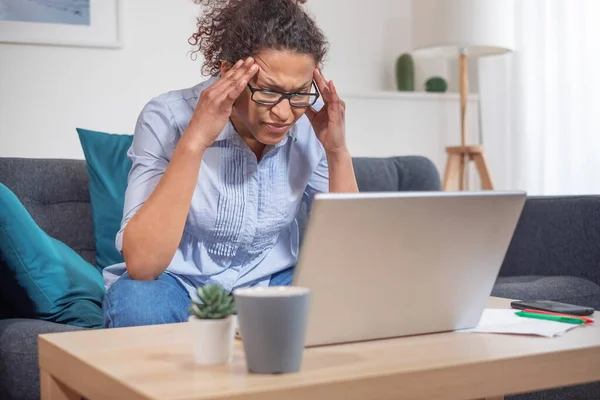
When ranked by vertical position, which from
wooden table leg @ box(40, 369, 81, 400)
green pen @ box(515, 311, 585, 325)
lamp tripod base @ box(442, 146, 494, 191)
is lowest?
wooden table leg @ box(40, 369, 81, 400)

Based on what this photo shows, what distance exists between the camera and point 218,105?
1548mm

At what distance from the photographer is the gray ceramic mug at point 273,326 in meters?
0.88

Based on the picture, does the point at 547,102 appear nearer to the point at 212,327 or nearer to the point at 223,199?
the point at 223,199

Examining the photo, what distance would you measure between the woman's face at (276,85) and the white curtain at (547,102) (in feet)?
7.13

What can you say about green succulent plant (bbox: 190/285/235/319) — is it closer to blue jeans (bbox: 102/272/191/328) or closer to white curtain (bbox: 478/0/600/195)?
blue jeans (bbox: 102/272/191/328)

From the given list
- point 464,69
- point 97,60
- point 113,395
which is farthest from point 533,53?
point 113,395

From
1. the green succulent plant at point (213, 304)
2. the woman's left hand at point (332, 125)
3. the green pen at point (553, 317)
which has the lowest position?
the green pen at point (553, 317)

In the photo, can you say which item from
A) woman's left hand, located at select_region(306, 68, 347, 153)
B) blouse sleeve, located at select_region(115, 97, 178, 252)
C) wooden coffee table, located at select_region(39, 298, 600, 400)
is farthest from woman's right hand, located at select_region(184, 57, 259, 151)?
wooden coffee table, located at select_region(39, 298, 600, 400)

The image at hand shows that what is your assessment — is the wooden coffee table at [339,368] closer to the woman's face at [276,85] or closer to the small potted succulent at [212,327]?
the small potted succulent at [212,327]

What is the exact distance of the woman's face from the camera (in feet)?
5.04

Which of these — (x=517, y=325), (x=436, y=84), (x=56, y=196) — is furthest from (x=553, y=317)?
(x=436, y=84)

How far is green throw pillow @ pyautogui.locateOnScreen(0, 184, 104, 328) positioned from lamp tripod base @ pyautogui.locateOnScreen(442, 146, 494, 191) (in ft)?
6.46

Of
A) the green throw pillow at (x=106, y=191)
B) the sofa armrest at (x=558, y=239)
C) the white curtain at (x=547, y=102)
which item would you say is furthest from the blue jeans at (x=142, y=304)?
the white curtain at (x=547, y=102)

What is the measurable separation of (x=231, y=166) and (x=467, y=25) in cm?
192
